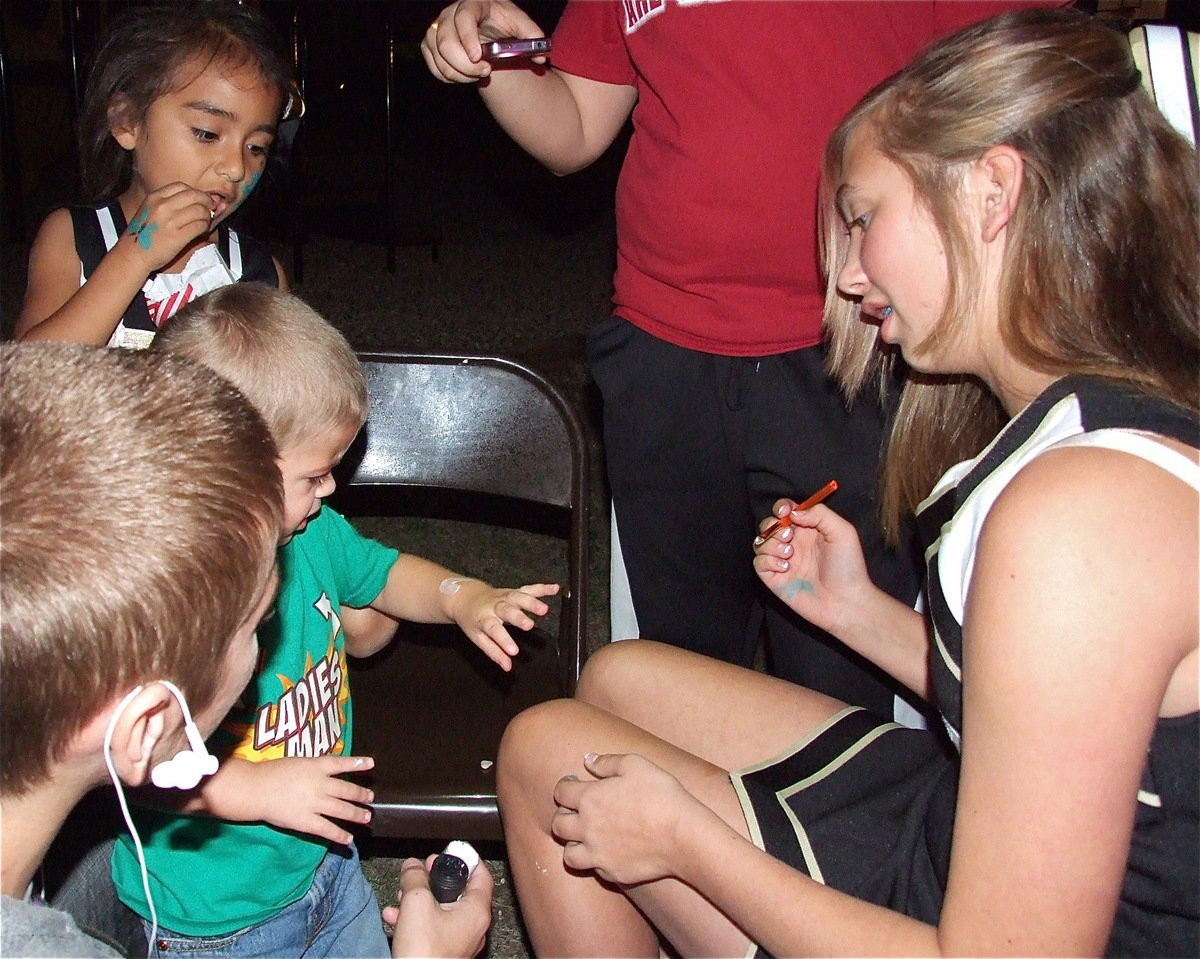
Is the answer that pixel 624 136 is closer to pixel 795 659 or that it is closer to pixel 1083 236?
pixel 795 659

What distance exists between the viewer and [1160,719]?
895 mm

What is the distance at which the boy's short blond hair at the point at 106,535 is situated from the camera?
0.71 metres

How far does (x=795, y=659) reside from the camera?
160cm

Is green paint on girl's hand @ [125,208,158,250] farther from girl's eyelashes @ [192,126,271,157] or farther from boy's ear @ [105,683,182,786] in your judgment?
boy's ear @ [105,683,182,786]

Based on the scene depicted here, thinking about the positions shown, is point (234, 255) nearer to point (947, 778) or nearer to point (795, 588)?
point (795, 588)

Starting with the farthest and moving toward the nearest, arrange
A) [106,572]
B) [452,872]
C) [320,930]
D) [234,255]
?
[234,255] → [320,930] → [452,872] → [106,572]

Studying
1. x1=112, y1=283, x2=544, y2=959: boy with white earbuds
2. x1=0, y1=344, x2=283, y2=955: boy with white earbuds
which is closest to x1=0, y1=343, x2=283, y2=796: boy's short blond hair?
x1=0, y1=344, x2=283, y2=955: boy with white earbuds

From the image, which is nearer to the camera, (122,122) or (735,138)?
(735,138)

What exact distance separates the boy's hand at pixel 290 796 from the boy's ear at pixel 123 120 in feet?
3.16

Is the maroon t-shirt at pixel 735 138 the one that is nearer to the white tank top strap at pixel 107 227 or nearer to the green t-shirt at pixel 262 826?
the green t-shirt at pixel 262 826

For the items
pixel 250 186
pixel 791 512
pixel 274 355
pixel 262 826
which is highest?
pixel 250 186

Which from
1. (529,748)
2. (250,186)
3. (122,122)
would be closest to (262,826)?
(529,748)

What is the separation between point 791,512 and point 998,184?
19.4 inches

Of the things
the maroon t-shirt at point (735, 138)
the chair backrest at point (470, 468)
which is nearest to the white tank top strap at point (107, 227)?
the chair backrest at point (470, 468)
